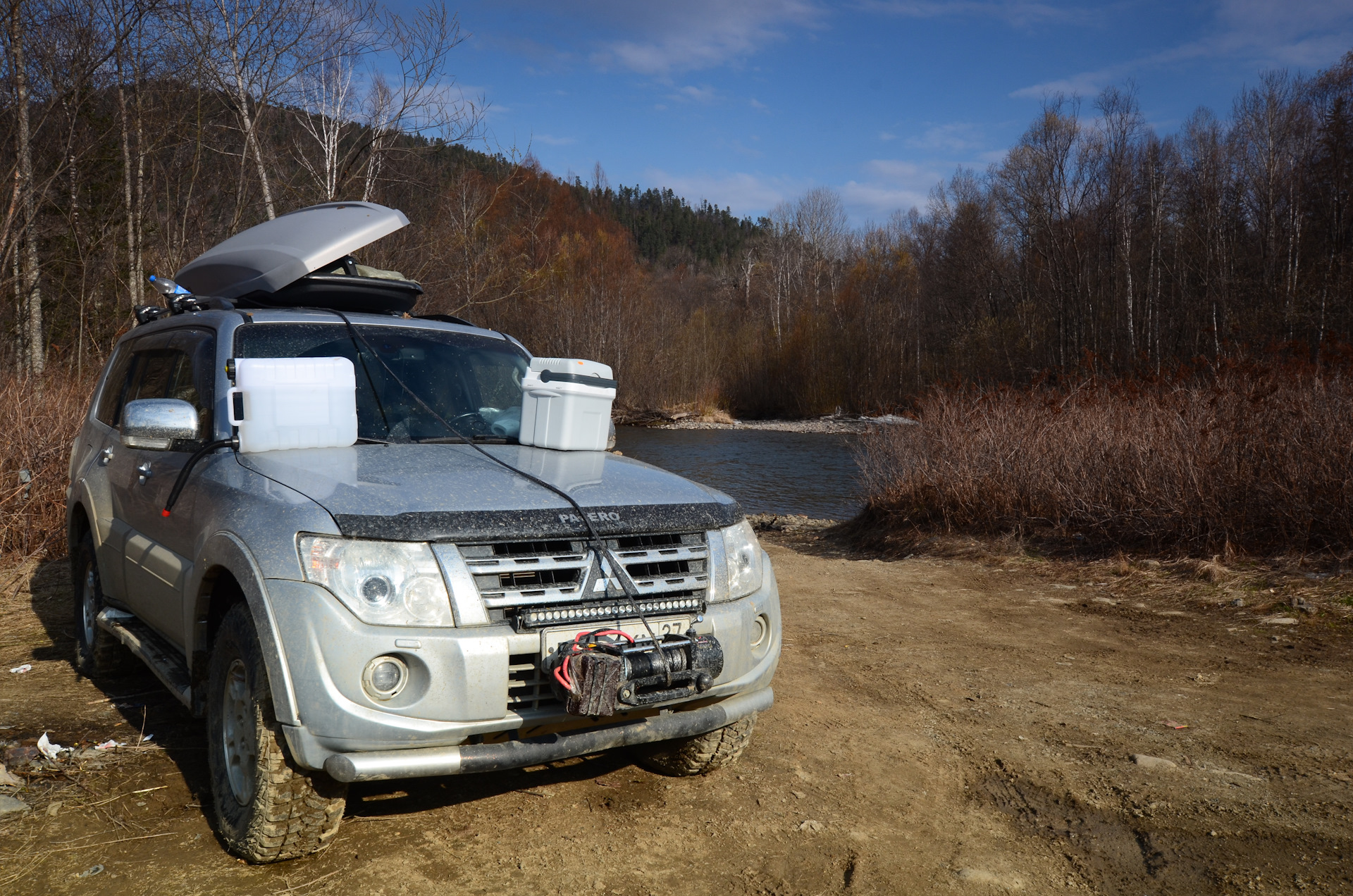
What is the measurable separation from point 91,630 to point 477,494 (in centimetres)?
322

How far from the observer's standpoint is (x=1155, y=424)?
399 inches

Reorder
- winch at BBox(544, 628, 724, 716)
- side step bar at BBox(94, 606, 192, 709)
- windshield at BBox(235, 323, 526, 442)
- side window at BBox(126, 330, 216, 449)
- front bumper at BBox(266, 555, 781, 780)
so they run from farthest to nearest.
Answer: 1. windshield at BBox(235, 323, 526, 442)
2. side window at BBox(126, 330, 216, 449)
3. side step bar at BBox(94, 606, 192, 709)
4. winch at BBox(544, 628, 724, 716)
5. front bumper at BBox(266, 555, 781, 780)

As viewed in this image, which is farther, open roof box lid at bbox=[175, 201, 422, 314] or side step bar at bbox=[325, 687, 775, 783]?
open roof box lid at bbox=[175, 201, 422, 314]

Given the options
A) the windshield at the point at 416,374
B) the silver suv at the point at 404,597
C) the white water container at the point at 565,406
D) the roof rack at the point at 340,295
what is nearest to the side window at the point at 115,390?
the roof rack at the point at 340,295

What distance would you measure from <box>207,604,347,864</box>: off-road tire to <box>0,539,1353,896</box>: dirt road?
0.12 metres

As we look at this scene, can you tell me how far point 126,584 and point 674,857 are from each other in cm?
288

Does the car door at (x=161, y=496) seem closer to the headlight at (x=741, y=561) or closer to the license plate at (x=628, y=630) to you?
the license plate at (x=628, y=630)

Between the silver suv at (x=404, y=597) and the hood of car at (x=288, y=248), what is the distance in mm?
623

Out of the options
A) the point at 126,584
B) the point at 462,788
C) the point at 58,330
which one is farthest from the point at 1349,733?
the point at 58,330

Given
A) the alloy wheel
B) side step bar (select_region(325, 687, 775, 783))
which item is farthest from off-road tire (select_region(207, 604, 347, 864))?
side step bar (select_region(325, 687, 775, 783))

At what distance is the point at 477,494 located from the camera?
10.1ft

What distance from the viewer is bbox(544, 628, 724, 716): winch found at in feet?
9.11

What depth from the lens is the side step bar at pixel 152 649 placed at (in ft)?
11.4

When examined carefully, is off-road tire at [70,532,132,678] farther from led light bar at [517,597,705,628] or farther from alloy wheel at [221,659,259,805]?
led light bar at [517,597,705,628]
